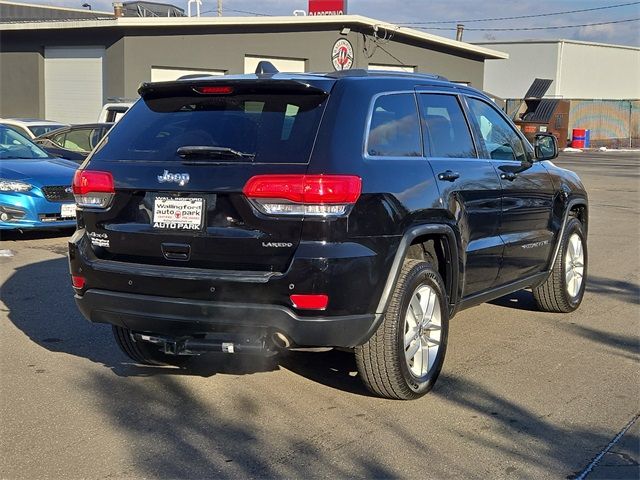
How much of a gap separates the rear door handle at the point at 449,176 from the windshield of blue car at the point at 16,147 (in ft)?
26.5

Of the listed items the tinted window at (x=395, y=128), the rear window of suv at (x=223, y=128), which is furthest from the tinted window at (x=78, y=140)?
the tinted window at (x=395, y=128)

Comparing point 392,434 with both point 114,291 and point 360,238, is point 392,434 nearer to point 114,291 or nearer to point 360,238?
point 360,238

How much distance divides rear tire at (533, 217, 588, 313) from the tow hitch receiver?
3474 millimetres

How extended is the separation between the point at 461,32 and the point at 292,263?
136 ft

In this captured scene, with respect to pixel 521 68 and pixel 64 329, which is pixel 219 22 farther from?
pixel 521 68

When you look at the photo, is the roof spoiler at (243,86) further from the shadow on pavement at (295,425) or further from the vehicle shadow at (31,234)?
the vehicle shadow at (31,234)

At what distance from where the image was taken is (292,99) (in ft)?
15.0

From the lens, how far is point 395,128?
4.98m

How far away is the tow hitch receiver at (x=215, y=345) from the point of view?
14.5ft

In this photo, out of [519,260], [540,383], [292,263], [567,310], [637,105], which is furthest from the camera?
[637,105]

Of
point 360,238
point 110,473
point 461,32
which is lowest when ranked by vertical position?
point 110,473

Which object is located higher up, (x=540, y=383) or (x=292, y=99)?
(x=292, y=99)

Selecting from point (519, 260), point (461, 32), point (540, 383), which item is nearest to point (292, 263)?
point (540, 383)

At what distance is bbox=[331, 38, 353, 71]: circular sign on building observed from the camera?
28.7 meters
